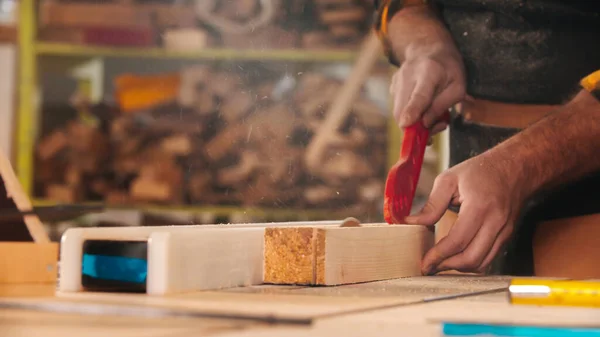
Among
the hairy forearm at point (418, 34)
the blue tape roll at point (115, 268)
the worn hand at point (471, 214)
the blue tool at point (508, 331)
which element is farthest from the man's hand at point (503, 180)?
the blue tool at point (508, 331)

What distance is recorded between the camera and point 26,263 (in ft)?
4.23

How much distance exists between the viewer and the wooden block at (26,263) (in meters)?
1.27

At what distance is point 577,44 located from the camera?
197 cm

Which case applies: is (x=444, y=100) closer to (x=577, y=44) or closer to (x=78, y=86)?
(x=577, y=44)

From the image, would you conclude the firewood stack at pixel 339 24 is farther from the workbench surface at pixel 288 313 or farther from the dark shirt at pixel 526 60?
Answer: the workbench surface at pixel 288 313

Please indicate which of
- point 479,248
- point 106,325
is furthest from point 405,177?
point 106,325

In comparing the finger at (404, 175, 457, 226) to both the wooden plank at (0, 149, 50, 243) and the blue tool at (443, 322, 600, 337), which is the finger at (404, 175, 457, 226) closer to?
the wooden plank at (0, 149, 50, 243)

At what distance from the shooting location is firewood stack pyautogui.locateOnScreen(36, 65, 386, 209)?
13.7ft

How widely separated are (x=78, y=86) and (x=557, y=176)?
3452 millimetres

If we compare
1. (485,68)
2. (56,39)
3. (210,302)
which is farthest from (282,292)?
(56,39)

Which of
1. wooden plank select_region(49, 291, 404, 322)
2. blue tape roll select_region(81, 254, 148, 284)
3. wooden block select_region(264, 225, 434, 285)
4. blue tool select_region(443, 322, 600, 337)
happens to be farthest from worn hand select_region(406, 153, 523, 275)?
blue tool select_region(443, 322, 600, 337)

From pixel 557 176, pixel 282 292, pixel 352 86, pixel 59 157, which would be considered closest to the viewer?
pixel 282 292

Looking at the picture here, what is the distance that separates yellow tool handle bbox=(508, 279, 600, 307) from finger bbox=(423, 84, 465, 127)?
81 cm

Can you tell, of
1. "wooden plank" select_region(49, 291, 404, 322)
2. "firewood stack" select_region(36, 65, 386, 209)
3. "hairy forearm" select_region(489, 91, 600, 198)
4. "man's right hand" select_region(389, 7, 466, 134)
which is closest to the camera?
"wooden plank" select_region(49, 291, 404, 322)
